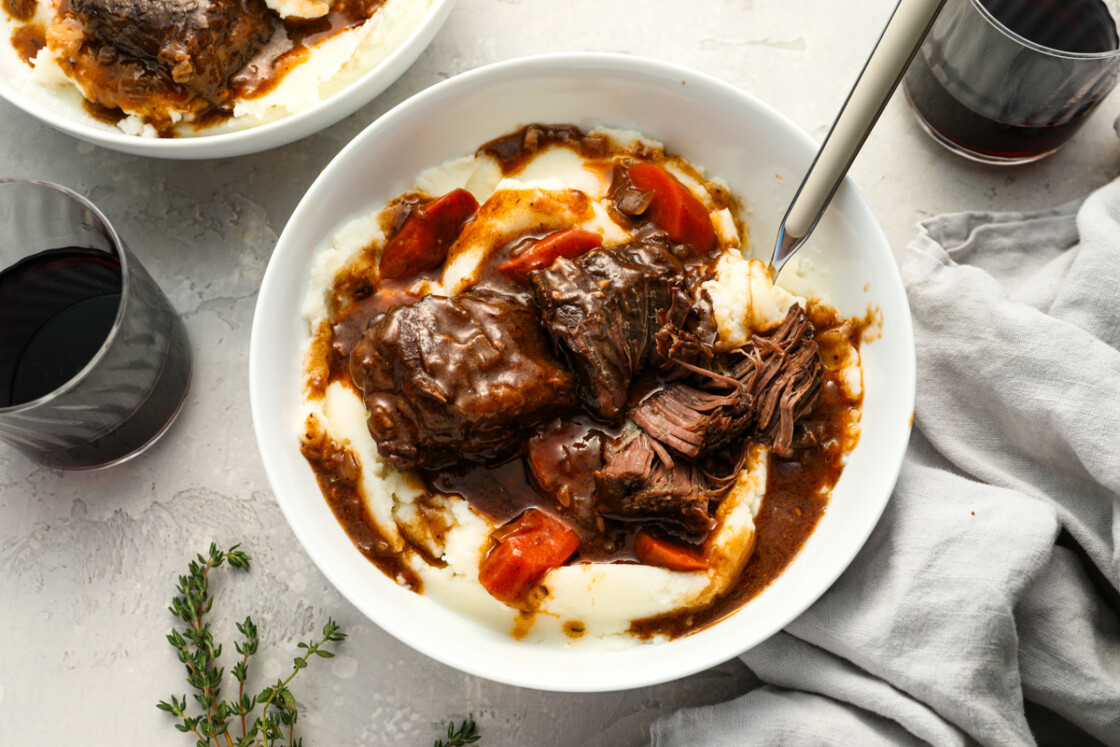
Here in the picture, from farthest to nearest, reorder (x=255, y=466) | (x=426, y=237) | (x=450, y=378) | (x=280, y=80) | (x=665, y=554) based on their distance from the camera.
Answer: (x=255, y=466) → (x=280, y=80) → (x=426, y=237) → (x=665, y=554) → (x=450, y=378)

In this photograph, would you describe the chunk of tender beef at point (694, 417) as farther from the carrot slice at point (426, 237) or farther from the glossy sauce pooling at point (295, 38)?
the glossy sauce pooling at point (295, 38)

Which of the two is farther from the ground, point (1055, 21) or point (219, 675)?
point (1055, 21)

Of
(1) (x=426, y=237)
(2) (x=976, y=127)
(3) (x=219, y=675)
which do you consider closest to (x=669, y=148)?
(1) (x=426, y=237)

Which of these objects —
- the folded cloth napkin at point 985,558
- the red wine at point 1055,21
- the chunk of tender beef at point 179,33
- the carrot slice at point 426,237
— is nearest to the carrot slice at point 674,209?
the carrot slice at point 426,237

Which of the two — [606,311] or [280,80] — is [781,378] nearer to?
[606,311]

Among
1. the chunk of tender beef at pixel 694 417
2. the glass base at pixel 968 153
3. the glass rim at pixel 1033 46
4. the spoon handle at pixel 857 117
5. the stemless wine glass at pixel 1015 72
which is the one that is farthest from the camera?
the glass base at pixel 968 153

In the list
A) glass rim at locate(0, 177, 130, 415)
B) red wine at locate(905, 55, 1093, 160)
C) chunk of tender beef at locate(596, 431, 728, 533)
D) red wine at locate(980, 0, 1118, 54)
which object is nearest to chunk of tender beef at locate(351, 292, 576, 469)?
chunk of tender beef at locate(596, 431, 728, 533)

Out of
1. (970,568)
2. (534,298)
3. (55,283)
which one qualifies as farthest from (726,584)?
(55,283)

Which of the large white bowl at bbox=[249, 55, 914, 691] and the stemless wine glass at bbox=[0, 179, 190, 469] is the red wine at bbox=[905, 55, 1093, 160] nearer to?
the large white bowl at bbox=[249, 55, 914, 691]
